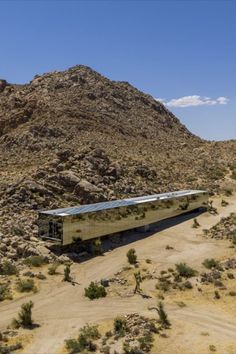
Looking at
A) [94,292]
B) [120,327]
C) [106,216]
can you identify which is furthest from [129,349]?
[106,216]

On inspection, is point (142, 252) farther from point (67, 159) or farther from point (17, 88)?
point (17, 88)

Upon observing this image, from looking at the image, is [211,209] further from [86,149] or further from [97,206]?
[97,206]

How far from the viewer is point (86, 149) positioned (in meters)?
53.5

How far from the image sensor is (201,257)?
3531 cm

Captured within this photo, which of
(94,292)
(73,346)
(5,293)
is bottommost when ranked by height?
(73,346)

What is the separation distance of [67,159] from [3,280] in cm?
2312

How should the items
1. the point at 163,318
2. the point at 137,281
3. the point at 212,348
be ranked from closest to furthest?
the point at 212,348 → the point at 163,318 → the point at 137,281

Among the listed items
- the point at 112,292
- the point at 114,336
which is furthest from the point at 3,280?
the point at 114,336

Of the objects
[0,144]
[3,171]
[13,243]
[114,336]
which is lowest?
[114,336]

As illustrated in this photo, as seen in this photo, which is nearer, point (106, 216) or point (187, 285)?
point (187, 285)

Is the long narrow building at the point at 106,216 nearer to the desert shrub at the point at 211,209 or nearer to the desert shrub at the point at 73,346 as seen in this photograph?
the desert shrub at the point at 211,209

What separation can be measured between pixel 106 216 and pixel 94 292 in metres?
12.0

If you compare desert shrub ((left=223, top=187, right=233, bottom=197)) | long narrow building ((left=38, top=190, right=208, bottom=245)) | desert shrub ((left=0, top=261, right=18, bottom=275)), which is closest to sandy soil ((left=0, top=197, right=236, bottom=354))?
desert shrub ((left=0, top=261, right=18, bottom=275))

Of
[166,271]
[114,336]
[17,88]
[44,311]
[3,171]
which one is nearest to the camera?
[114,336]
